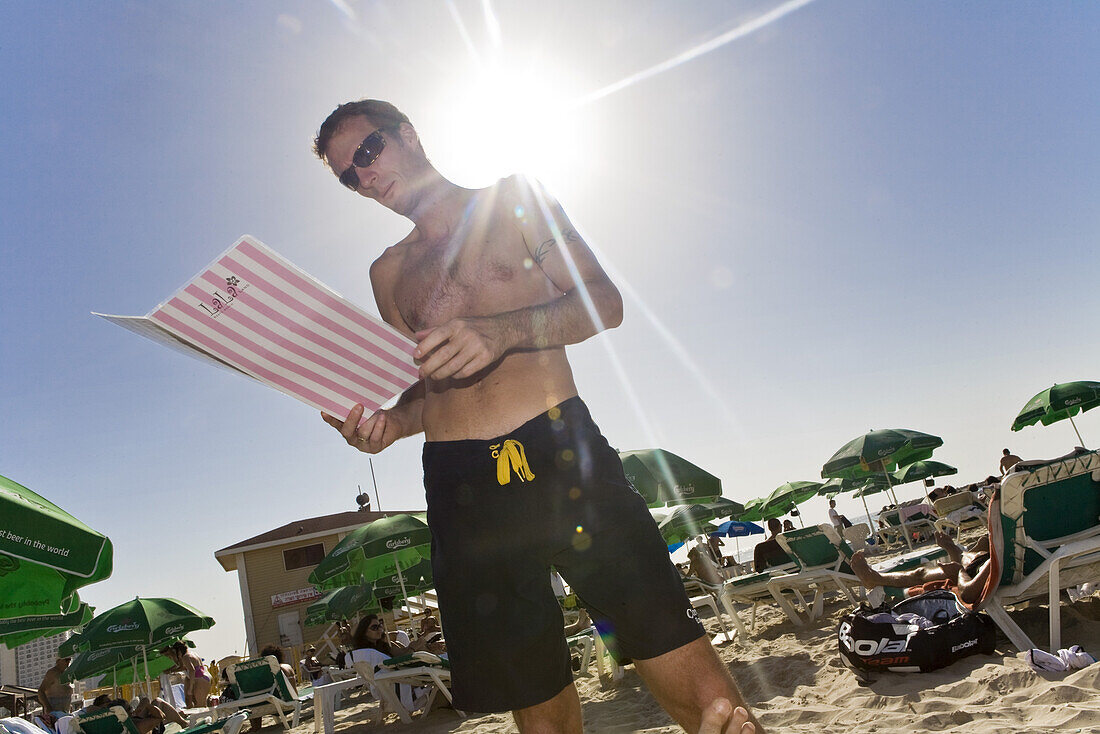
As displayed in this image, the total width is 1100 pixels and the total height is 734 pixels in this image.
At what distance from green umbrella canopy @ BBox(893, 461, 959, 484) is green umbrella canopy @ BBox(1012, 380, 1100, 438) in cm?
640

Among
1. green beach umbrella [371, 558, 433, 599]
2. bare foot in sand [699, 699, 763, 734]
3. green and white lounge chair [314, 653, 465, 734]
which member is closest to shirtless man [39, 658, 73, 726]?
green beach umbrella [371, 558, 433, 599]

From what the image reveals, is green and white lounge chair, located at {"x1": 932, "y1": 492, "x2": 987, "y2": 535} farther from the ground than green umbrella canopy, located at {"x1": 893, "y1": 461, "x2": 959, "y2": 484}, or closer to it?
closer to it

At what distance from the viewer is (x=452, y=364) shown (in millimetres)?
1451

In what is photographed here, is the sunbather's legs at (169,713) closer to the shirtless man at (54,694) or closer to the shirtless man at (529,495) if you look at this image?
the shirtless man at (54,694)

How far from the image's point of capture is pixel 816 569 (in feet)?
23.0

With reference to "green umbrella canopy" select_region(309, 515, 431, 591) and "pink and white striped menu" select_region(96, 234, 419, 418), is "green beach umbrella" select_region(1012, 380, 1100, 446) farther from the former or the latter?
"pink and white striped menu" select_region(96, 234, 419, 418)

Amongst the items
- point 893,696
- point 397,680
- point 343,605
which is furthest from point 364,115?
point 343,605

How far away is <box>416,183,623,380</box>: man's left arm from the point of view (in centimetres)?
145

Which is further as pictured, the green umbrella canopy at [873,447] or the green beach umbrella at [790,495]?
the green beach umbrella at [790,495]

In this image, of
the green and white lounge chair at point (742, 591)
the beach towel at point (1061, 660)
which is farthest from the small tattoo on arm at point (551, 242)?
the green and white lounge chair at point (742, 591)

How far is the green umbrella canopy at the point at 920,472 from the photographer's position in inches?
784

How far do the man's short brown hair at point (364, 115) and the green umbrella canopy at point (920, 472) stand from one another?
69.6ft

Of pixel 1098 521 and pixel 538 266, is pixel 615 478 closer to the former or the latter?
pixel 538 266

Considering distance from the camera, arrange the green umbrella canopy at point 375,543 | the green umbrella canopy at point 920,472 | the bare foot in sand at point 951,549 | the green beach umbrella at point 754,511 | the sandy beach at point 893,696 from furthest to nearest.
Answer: the green beach umbrella at point 754,511 → the green umbrella canopy at point 920,472 → the green umbrella canopy at point 375,543 → the bare foot in sand at point 951,549 → the sandy beach at point 893,696
